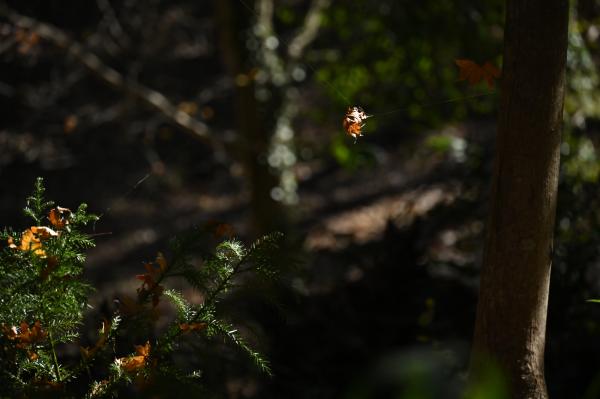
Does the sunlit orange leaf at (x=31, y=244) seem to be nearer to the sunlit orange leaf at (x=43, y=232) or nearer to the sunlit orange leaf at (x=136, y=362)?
the sunlit orange leaf at (x=43, y=232)

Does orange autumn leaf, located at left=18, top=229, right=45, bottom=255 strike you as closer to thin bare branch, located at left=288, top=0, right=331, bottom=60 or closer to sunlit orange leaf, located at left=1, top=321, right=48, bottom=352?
sunlit orange leaf, located at left=1, top=321, right=48, bottom=352

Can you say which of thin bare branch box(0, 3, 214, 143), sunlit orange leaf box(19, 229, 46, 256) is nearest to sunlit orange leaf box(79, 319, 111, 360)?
sunlit orange leaf box(19, 229, 46, 256)

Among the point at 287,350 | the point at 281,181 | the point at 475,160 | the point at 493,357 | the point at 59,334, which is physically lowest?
the point at 59,334

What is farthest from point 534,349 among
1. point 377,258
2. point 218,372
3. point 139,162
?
point 139,162

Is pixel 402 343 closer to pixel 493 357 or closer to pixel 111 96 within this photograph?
pixel 493 357

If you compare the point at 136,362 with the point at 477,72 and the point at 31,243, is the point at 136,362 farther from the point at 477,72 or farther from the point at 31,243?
the point at 477,72

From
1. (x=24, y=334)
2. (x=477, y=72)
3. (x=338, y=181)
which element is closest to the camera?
(x=24, y=334)

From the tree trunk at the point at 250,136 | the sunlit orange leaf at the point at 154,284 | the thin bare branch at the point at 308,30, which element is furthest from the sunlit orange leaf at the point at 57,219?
the thin bare branch at the point at 308,30

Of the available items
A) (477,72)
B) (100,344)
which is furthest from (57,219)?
(477,72)
